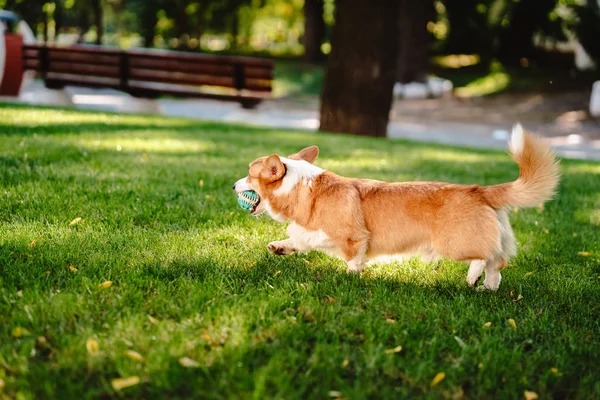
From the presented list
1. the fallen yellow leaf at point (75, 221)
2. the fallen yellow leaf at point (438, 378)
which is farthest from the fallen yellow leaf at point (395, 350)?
the fallen yellow leaf at point (75, 221)

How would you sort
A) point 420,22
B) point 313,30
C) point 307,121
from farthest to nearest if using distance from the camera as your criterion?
Answer: point 313,30, point 420,22, point 307,121

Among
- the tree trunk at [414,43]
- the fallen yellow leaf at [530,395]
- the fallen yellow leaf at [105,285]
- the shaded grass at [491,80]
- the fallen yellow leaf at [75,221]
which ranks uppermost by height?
the tree trunk at [414,43]

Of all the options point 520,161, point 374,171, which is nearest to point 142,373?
point 520,161

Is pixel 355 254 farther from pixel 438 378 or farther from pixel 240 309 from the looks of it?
pixel 438 378

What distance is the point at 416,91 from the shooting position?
23.3 meters

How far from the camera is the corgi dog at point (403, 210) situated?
3527 millimetres

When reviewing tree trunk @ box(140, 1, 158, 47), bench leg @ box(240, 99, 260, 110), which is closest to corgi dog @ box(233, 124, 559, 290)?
bench leg @ box(240, 99, 260, 110)

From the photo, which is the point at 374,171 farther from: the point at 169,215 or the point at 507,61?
the point at 507,61

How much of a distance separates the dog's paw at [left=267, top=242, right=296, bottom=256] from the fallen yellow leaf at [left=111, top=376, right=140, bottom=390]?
5.83ft

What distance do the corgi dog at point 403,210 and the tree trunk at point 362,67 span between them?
7637mm

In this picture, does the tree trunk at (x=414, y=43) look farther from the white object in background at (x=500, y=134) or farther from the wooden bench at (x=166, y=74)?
the wooden bench at (x=166, y=74)

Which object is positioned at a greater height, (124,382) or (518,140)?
(518,140)

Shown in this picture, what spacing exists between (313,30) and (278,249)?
2751 cm

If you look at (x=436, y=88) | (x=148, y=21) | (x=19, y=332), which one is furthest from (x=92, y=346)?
(x=148, y=21)
